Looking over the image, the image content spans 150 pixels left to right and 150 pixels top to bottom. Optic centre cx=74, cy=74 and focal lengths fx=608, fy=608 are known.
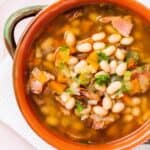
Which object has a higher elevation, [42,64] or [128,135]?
[42,64]

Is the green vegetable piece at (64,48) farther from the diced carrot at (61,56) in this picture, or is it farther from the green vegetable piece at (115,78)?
the green vegetable piece at (115,78)

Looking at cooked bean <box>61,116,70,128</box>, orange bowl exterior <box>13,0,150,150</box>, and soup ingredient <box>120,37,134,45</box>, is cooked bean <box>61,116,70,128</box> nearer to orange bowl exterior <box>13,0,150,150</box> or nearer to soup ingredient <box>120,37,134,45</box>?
orange bowl exterior <box>13,0,150,150</box>

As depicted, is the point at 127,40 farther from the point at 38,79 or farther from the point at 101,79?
the point at 38,79

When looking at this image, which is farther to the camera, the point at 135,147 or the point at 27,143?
the point at 27,143

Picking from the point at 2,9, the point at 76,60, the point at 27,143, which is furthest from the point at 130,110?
the point at 2,9

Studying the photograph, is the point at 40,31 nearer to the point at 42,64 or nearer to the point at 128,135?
the point at 42,64

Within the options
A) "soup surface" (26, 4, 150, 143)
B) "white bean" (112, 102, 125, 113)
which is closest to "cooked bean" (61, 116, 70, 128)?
"soup surface" (26, 4, 150, 143)

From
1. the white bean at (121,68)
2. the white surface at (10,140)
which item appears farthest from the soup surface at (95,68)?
the white surface at (10,140)
